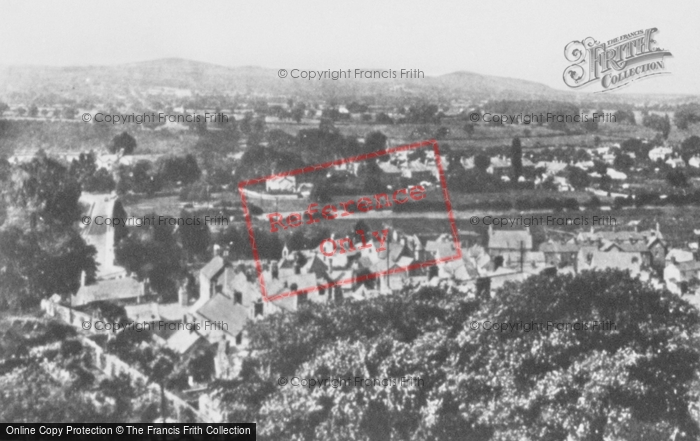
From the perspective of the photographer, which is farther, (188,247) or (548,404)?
(188,247)

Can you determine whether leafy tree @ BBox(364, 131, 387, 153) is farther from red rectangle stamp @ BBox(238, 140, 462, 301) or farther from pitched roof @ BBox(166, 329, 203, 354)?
pitched roof @ BBox(166, 329, 203, 354)

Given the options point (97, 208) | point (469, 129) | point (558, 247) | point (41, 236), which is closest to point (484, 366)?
point (558, 247)

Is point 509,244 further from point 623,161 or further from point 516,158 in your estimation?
point 623,161

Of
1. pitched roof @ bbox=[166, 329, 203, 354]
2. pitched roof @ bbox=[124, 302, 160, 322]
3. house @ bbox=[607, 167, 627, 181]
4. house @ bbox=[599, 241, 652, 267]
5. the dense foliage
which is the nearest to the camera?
the dense foliage

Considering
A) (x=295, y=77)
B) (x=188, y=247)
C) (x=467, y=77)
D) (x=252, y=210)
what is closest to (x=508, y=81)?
(x=467, y=77)

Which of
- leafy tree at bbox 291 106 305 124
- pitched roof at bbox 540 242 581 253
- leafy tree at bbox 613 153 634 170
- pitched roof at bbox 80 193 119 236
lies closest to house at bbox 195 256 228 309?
pitched roof at bbox 80 193 119 236

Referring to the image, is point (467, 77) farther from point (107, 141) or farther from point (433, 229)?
point (107, 141)
